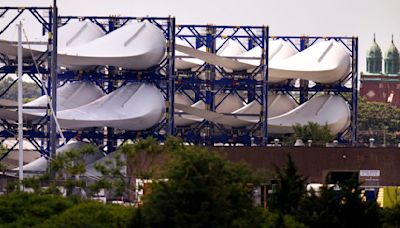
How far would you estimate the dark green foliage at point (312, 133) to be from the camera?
137 m

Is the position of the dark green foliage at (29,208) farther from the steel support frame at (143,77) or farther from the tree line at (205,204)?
the steel support frame at (143,77)

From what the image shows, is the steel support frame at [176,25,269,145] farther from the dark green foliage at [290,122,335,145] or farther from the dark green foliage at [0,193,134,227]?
the dark green foliage at [0,193,134,227]

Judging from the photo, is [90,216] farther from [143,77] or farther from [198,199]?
[143,77]

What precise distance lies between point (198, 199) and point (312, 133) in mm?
85326

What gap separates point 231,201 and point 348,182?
852 cm

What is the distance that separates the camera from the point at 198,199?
180ft

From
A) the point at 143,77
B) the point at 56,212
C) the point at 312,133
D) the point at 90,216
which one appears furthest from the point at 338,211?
the point at 312,133

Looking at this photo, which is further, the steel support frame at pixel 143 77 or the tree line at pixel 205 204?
the steel support frame at pixel 143 77

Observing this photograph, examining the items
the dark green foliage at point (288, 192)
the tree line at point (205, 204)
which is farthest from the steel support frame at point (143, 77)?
the dark green foliage at point (288, 192)

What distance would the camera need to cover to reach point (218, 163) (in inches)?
2263

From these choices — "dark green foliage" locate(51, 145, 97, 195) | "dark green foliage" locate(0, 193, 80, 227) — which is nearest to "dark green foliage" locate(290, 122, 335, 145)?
"dark green foliage" locate(51, 145, 97, 195)

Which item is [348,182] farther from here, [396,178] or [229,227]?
[396,178]

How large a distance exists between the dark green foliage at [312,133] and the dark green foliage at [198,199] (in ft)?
255

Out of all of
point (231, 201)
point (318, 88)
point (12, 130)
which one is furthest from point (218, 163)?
point (318, 88)
